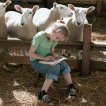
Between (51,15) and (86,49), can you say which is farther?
(51,15)

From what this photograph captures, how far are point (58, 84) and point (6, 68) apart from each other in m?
1.20

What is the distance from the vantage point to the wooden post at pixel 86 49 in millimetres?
5811

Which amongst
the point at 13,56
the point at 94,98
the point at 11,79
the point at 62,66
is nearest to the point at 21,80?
the point at 11,79

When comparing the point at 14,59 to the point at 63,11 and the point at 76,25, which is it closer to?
the point at 76,25

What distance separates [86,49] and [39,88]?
1127 mm

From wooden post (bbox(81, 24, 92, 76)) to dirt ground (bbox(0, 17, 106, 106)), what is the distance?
135 millimetres

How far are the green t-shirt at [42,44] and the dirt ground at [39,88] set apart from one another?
0.70m

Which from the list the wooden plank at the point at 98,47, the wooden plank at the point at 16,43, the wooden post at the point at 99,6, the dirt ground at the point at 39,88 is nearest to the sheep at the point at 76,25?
the wooden plank at the point at 98,47

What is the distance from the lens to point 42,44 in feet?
16.3

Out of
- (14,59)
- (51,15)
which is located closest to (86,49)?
(14,59)

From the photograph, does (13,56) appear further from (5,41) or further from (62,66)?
(62,66)

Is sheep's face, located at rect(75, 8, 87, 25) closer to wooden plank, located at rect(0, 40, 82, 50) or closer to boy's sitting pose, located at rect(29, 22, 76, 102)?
wooden plank, located at rect(0, 40, 82, 50)

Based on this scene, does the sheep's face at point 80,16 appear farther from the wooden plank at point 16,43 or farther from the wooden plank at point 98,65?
the wooden plank at point 16,43

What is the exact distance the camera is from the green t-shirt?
16.1 feet
